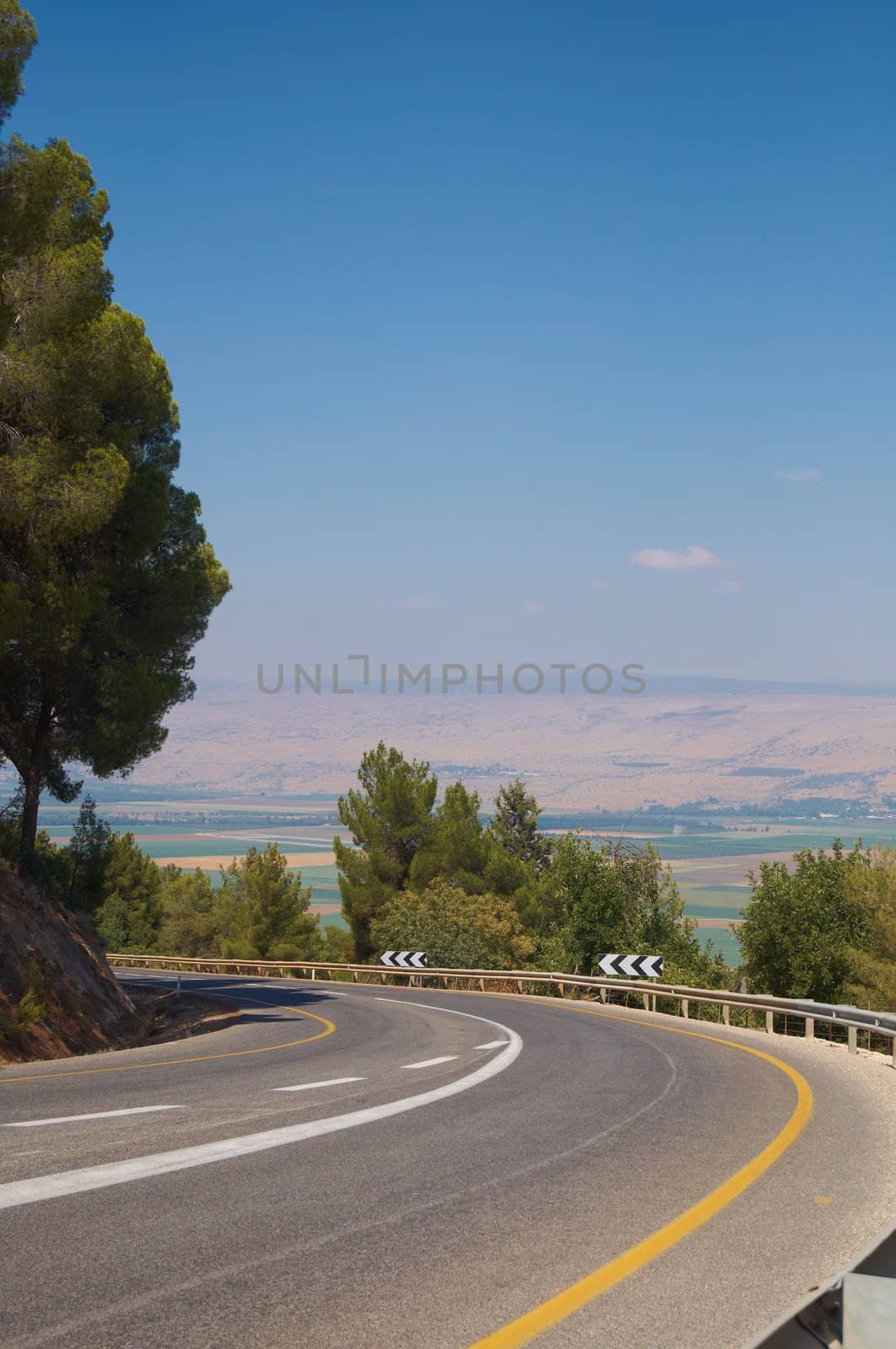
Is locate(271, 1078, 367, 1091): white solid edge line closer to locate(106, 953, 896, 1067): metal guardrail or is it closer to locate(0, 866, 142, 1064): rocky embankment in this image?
locate(0, 866, 142, 1064): rocky embankment

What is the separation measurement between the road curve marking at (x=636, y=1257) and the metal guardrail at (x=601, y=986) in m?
9.17

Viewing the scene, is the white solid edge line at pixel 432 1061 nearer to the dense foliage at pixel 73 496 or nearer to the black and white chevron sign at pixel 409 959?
the dense foliage at pixel 73 496

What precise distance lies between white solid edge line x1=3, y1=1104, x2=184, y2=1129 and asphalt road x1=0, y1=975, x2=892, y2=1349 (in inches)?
1.9

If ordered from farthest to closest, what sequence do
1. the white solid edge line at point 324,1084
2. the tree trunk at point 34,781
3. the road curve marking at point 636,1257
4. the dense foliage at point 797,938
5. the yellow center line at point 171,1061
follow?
the dense foliage at point 797,938
the tree trunk at point 34,781
the yellow center line at point 171,1061
the white solid edge line at point 324,1084
the road curve marking at point 636,1257

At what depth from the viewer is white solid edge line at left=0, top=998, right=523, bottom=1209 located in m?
6.50

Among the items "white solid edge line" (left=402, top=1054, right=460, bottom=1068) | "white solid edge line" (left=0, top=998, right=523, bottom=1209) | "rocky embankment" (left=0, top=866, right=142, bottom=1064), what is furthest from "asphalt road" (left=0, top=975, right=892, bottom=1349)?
"rocky embankment" (left=0, top=866, right=142, bottom=1064)

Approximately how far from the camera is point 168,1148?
7848 millimetres

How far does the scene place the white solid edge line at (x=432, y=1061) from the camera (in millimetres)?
14336

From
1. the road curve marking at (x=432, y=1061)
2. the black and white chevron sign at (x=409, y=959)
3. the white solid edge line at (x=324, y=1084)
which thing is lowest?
the black and white chevron sign at (x=409, y=959)

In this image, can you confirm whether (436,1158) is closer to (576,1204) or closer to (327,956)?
(576,1204)

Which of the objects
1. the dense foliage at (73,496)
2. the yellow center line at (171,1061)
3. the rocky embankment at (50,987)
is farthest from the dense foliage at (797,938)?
the rocky embankment at (50,987)

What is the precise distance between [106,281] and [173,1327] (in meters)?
21.5

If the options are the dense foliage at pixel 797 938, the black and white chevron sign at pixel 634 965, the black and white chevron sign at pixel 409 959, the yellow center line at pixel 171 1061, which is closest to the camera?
the yellow center line at pixel 171 1061

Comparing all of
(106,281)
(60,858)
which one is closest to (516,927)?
(60,858)
